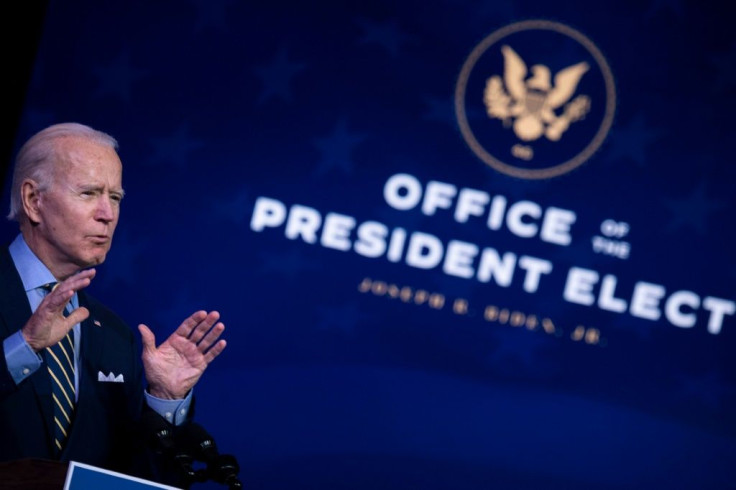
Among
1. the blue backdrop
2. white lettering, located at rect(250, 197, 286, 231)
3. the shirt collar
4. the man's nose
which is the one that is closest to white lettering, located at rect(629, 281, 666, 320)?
the blue backdrop

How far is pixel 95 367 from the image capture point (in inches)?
70.6

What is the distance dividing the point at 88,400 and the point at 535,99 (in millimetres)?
2421

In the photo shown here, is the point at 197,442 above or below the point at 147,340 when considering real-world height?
below

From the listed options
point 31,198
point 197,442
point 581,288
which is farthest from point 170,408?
point 581,288

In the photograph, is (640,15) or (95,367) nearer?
(95,367)

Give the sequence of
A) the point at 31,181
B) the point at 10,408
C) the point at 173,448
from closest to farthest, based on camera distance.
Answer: the point at 173,448
the point at 10,408
the point at 31,181

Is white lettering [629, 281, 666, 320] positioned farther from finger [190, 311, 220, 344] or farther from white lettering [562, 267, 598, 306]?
finger [190, 311, 220, 344]

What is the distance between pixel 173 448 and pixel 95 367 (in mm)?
385

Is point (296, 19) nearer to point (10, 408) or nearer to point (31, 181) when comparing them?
point (31, 181)

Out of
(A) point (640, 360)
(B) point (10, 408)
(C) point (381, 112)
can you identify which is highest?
(C) point (381, 112)

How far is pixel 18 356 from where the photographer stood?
149cm

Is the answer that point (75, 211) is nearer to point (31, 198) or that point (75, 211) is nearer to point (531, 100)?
point (31, 198)

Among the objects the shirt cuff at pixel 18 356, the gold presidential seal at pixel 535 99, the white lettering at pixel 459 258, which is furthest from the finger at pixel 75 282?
the gold presidential seal at pixel 535 99

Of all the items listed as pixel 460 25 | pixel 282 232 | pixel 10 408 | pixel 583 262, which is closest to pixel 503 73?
pixel 460 25
